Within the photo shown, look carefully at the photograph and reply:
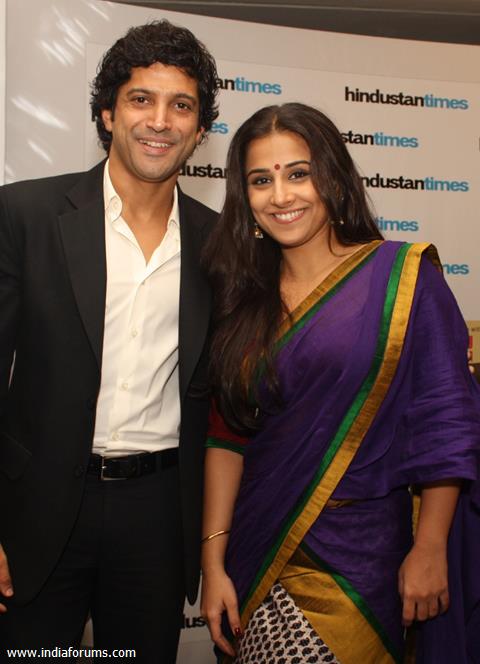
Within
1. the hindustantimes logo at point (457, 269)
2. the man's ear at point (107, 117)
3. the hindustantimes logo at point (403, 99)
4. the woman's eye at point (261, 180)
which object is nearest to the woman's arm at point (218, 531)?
the woman's eye at point (261, 180)

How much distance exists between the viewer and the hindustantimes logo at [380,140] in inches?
124

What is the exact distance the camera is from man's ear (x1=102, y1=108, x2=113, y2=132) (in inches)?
80.1

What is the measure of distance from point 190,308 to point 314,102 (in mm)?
1677

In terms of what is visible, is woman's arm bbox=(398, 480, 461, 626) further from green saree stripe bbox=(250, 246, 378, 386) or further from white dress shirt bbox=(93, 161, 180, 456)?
white dress shirt bbox=(93, 161, 180, 456)

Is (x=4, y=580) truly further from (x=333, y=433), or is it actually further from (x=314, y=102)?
(x=314, y=102)

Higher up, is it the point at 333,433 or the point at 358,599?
the point at 333,433

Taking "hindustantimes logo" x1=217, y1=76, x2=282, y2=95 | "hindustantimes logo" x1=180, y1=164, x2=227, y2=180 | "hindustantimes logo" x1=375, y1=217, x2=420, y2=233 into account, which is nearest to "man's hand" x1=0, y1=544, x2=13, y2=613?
"hindustantimes logo" x1=180, y1=164, x2=227, y2=180

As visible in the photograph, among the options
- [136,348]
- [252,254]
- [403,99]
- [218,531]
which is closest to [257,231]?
[252,254]

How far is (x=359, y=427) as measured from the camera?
5.30 feet

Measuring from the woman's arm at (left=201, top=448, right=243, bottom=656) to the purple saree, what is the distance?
0.21 feet

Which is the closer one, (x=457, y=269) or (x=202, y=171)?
(x=202, y=171)

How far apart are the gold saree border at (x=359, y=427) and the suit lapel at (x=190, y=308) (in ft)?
1.42

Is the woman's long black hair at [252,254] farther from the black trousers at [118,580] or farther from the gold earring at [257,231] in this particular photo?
the black trousers at [118,580]

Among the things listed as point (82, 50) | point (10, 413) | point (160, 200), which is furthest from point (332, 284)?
point (82, 50)
